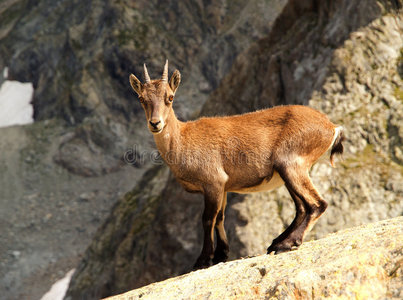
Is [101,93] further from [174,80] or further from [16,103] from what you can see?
[174,80]

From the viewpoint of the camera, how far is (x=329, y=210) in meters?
20.1

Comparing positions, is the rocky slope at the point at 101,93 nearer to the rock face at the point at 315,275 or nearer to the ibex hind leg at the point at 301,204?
the ibex hind leg at the point at 301,204

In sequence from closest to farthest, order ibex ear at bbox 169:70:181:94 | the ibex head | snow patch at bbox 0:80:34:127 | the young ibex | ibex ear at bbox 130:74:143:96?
the ibex head
the young ibex
ibex ear at bbox 130:74:143:96
ibex ear at bbox 169:70:181:94
snow patch at bbox 0:80:34:127

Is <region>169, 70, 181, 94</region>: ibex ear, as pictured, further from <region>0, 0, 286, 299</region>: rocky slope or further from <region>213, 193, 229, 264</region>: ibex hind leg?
<region>0, 0, 286, 299</region>: rocky slope

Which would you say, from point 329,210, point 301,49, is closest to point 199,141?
point 329,210

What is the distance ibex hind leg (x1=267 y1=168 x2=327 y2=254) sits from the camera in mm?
10477

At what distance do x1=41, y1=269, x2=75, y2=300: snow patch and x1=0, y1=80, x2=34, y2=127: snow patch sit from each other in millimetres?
44346

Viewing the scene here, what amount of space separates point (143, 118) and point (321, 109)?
7617cm

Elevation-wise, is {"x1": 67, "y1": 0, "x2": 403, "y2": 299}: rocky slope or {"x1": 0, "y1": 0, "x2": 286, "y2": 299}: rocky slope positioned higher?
{"x1": 67, "y1": 0, "x2": 403, "y2": 299}: rocky slope

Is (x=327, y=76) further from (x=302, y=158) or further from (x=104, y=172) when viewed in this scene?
(x=104, y=172)

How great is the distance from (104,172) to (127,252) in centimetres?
6088

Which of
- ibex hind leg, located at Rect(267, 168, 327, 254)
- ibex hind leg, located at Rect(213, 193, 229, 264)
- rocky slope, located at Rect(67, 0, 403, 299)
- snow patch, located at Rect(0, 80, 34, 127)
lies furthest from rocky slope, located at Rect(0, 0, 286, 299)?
ibex hind leg, located at Rect(267, 168, 327, 254)

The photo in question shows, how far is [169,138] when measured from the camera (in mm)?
11484

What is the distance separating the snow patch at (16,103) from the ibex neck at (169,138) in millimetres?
98354
